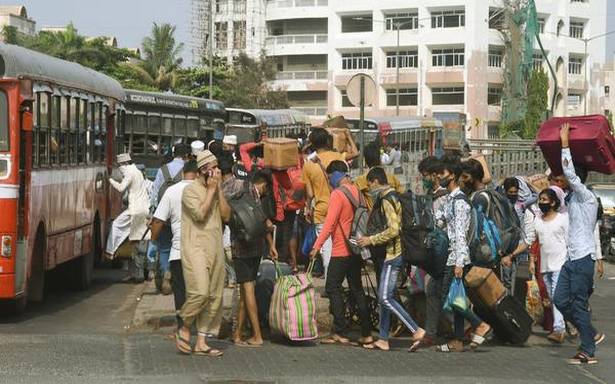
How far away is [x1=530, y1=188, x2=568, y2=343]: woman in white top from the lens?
13.2 meters

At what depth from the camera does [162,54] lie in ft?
258

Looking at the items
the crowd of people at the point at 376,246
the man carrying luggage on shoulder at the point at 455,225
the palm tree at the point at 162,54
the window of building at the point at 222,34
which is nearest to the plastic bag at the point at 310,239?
the crowd of people at the point at 376,246

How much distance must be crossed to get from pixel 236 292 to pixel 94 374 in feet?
8.74

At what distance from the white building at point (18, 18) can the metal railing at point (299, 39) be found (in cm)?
1927

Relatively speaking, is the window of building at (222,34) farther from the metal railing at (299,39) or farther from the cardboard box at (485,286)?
the cardboard box at (485,286)

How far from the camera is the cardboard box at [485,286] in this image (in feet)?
40.7

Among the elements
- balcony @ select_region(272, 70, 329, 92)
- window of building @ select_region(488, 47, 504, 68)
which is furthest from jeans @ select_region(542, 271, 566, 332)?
balcony @ select_region(272, 70, 329, 92)

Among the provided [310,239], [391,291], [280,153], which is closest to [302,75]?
[280,153]

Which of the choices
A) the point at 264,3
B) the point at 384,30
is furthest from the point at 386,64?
the point at 264,3

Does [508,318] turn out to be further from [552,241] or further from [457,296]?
[552,241]

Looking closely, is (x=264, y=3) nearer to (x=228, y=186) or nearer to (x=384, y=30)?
(x=384, y=30)

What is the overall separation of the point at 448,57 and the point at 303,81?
11.8 meters

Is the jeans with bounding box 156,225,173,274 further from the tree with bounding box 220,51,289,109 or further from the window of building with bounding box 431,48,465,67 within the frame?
the window of building with bounding box 431,48,465,67

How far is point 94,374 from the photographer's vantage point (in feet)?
33.3
